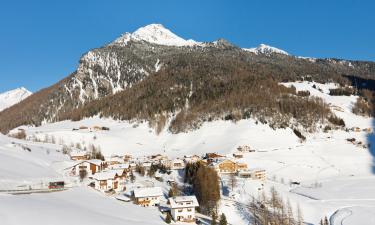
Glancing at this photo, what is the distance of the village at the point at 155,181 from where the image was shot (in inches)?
2067

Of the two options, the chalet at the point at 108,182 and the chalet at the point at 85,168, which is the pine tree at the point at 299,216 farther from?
the chalet at the point at 85,168

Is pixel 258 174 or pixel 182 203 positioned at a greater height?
pixel 182 203

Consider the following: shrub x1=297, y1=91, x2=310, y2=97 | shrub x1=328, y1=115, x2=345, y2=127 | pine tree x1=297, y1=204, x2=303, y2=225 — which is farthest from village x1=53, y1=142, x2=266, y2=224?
shrub x1=297, y1=91, x2=310, y2=97

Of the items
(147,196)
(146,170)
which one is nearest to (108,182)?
(147,196)

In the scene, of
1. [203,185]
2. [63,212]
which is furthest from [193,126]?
[63,212]

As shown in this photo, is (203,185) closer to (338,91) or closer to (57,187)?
(57,187)

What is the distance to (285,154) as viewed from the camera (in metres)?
115

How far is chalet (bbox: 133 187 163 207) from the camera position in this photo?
56969 mm

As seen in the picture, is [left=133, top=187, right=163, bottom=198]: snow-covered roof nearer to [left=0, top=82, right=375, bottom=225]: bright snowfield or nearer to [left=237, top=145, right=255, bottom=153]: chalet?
[left=0, top=82, right=375, bottom=225]: bright snowfield

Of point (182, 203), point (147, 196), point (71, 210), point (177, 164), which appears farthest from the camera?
point (177, 164)

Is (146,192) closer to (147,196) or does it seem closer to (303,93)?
(147,196)

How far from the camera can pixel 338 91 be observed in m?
198

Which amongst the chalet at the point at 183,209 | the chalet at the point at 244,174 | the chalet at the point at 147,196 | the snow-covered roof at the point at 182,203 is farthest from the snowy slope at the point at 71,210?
the chalet at the point at 244,174

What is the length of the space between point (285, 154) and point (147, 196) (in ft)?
215
